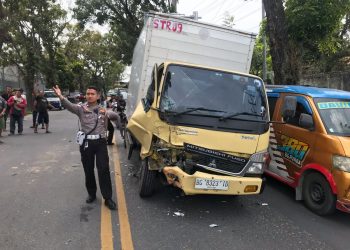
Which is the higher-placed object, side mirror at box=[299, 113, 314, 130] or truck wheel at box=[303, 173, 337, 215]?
side mirror at box=[299, 113, 314, 130]

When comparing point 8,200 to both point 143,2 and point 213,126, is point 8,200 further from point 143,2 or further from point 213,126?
point 143,2

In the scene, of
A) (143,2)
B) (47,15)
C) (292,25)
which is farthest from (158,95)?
(47,15)

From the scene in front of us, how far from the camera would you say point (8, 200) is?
6480 mm

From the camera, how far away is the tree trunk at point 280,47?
11.6 meters

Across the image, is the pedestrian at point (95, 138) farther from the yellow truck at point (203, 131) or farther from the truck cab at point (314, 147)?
the truck cab at point (314, 147)

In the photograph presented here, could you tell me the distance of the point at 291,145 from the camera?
6984mm

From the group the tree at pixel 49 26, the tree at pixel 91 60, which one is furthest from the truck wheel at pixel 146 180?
the tree at pixel 91 60

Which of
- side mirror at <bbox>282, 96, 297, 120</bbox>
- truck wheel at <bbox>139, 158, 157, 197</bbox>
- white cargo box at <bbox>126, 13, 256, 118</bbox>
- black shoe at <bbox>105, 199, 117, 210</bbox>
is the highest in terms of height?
white cargo box at <bbox>126, 13, 256, 118</bbox>

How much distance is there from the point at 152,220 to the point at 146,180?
86 centimetres

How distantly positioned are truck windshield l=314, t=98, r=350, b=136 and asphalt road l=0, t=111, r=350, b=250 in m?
1.26

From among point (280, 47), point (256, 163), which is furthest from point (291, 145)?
point (280, 47)

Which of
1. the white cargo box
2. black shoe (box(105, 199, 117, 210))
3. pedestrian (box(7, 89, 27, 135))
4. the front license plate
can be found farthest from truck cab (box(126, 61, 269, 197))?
pedestrian (box(7, 89, 27, 135))

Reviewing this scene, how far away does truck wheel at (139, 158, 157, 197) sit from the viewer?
6.28 m

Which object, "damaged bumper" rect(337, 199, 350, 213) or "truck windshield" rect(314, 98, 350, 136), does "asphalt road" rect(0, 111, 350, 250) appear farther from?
"truck windshield" rect(314, 98, 350, 136)
